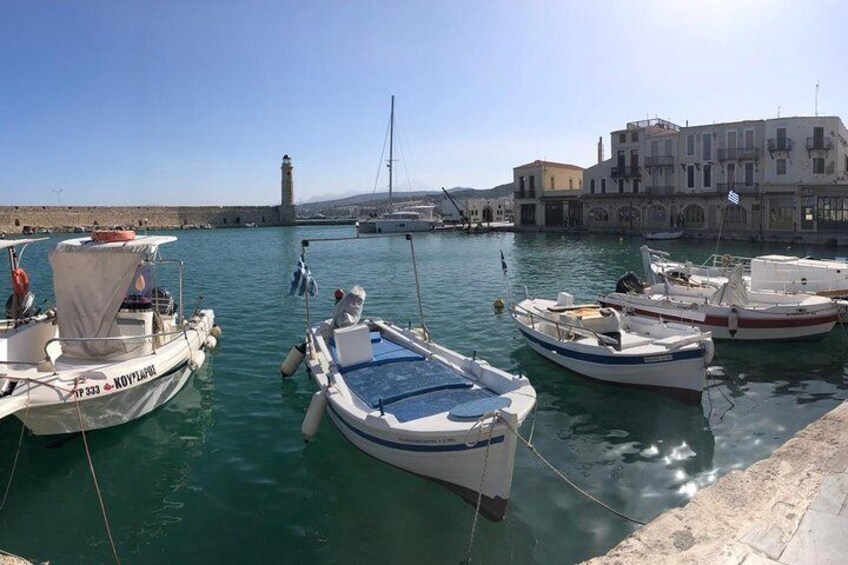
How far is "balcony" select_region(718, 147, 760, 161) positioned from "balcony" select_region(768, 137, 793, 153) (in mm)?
1435

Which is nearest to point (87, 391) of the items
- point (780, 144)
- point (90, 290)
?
point (90, 290)

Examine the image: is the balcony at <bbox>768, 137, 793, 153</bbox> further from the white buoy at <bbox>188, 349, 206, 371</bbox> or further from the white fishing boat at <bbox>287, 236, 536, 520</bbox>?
the white buoy at <bbox>188, 349, 206, 371</bbox>

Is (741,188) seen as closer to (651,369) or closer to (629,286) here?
(629,286)

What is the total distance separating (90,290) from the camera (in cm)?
1156

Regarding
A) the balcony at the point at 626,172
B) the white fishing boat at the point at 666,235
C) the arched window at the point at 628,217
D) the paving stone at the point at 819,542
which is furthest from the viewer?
the arched window at the point at 628,217

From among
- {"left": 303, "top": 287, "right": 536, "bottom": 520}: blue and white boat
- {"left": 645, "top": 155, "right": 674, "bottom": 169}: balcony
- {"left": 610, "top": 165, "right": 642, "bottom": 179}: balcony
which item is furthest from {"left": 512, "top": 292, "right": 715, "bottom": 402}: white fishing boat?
{"left": 610, "top": 165, "right": 642, "bottom": 179}: balcony

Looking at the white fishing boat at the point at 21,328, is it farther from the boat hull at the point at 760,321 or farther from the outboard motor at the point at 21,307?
the boat hull at the point at 760,321

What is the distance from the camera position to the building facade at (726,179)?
165 feet

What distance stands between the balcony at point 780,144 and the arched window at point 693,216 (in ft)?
29.3

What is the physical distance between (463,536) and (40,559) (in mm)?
5182

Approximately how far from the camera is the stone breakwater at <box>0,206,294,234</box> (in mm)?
99456

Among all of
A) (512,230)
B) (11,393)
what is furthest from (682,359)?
(512,230)

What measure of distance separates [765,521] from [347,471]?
5.84 metres

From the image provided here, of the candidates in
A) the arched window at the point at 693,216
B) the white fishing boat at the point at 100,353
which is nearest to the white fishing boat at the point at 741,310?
the white fishing boat at the point at 100,353
